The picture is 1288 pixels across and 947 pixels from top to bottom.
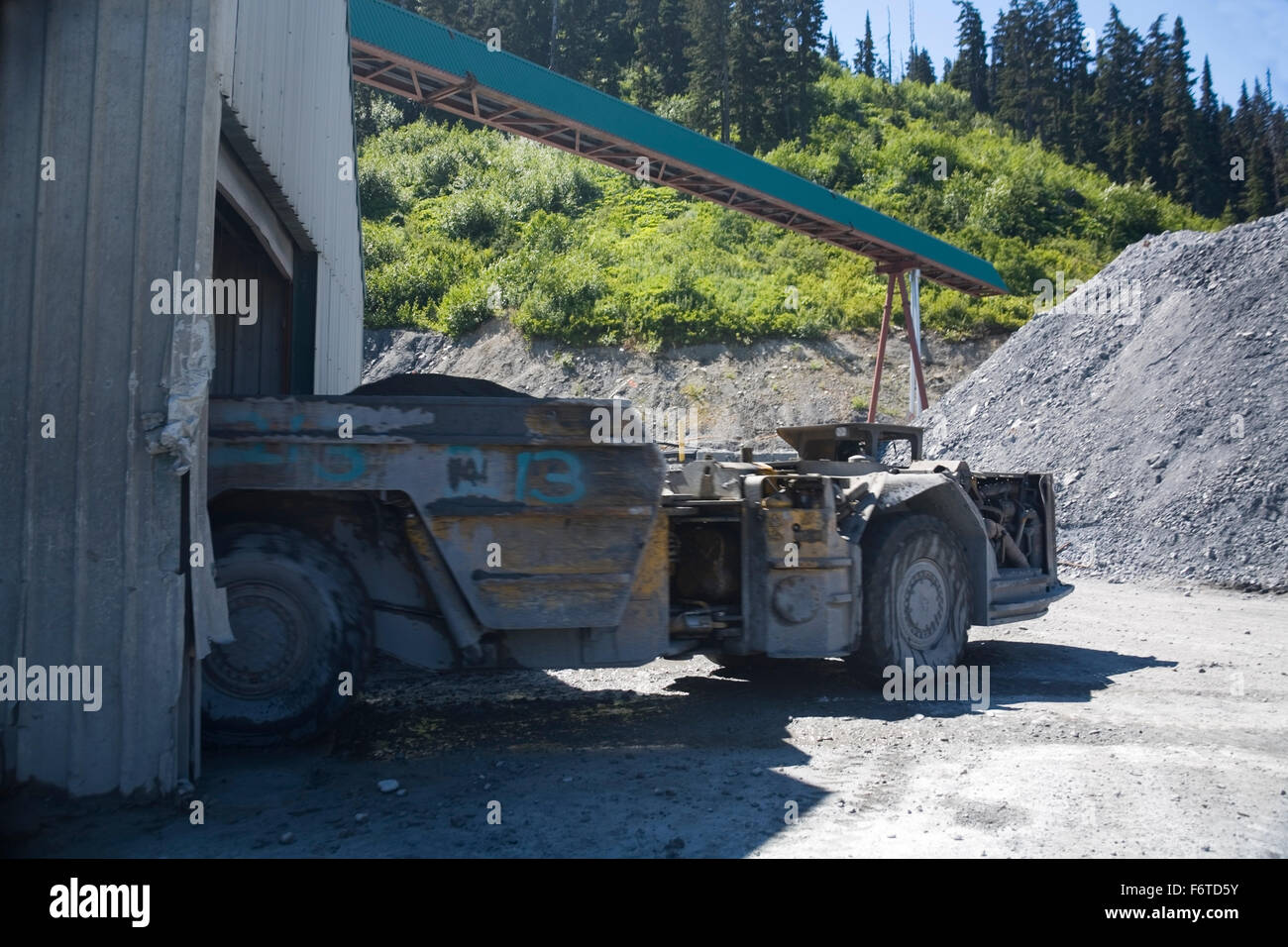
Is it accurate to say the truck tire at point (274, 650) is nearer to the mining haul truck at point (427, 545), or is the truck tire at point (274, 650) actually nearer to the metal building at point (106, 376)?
the mining haul truck at point (427, 545)

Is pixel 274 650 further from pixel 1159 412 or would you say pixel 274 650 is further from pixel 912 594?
pixel 1159 412

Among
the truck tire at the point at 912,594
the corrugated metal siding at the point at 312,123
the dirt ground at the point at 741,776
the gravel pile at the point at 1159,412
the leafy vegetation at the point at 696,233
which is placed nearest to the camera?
the dirt ground at the point at 741,776

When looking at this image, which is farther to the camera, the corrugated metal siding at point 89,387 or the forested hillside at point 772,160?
the forested hillside at point 772,160

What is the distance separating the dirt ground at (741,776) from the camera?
421cm

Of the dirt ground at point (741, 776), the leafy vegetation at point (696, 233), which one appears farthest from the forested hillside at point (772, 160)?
the dirt ground at point (741, 776)

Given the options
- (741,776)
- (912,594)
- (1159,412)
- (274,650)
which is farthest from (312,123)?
(1159,412)

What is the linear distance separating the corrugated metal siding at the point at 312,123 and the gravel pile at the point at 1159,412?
1053cm

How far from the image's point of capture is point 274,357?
29.3 ft

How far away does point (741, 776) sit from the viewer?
5.20 m

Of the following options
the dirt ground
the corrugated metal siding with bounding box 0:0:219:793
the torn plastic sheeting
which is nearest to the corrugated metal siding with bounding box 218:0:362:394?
the corrugated metal siding with bounding box 0:0:219:793

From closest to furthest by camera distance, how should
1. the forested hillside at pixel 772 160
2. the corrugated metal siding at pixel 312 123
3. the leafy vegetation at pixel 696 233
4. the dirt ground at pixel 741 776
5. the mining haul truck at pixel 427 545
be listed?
1. the dirt ground at pixel 741 776
2. the mining haul truck at pixel 427 545
3. the corrugated metal siding at pixel 312 123
4. the leafy vegetation at pixel 696 233
5. the forested hillside at pixel 772 160

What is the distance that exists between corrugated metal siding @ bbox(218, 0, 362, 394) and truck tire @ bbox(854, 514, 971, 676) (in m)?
4.92

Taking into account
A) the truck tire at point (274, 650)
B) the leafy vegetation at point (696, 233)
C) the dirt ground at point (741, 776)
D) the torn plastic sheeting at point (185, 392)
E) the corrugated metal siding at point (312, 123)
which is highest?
the leafy vegetation at point (696, 233)
